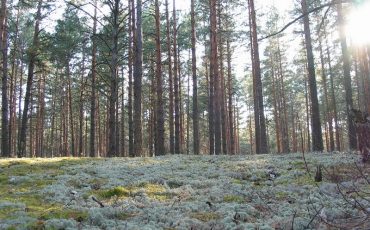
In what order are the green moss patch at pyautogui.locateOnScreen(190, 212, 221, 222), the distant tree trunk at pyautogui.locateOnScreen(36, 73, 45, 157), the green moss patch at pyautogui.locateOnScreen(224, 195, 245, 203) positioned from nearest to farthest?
the green moss patch at pyautogui.locateOnScreen(190, 212, 221, 222), the green moss patch at pyautogui.locateOnScreen(224, 195, 245, 203), the distant tree trunk at pyautogui.locateOnScreen(36, 73, 45, 157)

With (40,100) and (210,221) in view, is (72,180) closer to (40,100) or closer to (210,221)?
(210,221)

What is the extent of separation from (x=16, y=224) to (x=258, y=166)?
766 cm

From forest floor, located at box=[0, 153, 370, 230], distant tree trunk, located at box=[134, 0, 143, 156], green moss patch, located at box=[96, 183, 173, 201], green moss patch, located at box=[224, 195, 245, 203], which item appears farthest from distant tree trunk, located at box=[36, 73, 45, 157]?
green moss patch, located at box=[224, 195, 245, 203]

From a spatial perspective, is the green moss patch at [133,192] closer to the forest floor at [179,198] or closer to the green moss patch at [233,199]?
the forest floor at [179,198]

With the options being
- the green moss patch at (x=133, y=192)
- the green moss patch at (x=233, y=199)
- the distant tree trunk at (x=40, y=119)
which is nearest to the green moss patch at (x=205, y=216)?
the green moss patch at (x=233, y=199)

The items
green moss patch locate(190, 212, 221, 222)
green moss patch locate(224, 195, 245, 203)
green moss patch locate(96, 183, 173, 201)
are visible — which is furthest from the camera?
green moss patch locate(96, 183, 173, 201)

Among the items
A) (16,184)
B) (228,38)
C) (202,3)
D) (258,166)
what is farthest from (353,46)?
(16,184)

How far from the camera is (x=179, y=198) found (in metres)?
6.63

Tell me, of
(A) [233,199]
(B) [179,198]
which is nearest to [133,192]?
(B) [179,198]

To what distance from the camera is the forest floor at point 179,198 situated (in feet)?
15.2

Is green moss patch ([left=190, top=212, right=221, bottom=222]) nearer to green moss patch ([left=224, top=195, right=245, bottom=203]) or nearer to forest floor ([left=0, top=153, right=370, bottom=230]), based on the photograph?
forest floor ([left=0, top=153, right=370, bottom=230])

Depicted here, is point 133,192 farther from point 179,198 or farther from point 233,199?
point 233,199

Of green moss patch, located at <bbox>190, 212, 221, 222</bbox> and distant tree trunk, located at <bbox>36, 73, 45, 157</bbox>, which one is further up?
distant tree trunk, located at <bbox>36, 73, 45, 157</bbox>

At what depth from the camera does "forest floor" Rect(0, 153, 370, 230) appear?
15.2 ft
